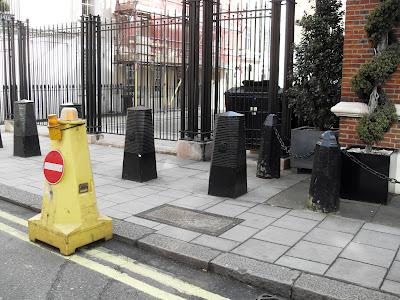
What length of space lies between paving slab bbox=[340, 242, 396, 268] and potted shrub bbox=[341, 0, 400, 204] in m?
1.70

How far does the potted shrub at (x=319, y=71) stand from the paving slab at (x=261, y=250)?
3.50 metres

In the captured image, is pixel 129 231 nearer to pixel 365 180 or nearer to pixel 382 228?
pixel 382 228

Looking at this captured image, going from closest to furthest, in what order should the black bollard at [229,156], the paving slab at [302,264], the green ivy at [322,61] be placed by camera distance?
the paving slab at [302,264] → the black bollard at [229,156] → the green ivy at [322,61]

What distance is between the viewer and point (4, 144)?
1155cm

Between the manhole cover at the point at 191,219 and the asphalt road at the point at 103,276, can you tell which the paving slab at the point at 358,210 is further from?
the asphalt road at the point at 103,276

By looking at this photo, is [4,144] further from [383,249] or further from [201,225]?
[383,249]

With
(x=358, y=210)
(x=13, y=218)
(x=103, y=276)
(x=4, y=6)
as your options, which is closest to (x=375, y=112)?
(x=358, y=210)

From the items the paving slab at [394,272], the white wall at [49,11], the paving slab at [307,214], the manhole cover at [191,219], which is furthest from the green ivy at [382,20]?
the white wall at [49,11]

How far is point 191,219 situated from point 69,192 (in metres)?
1.57

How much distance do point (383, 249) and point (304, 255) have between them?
0.86 metres

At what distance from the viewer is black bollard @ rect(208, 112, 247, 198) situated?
643 cm

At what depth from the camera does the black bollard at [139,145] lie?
7398 millimetres

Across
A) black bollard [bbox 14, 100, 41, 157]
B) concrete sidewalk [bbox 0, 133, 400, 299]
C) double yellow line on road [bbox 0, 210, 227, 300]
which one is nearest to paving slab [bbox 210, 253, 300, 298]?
concrete sidewalk [bbox 0, 133, 400, 299]

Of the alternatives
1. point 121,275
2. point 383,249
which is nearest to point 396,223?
point 383,249
